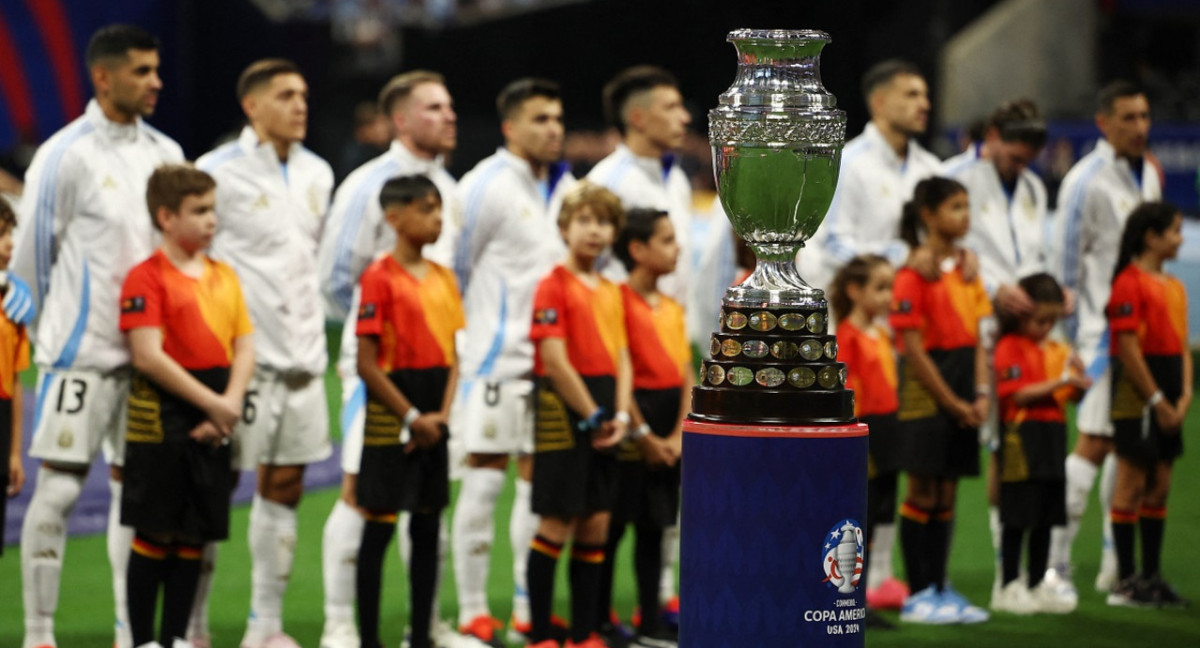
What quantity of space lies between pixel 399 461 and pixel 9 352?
1160mm

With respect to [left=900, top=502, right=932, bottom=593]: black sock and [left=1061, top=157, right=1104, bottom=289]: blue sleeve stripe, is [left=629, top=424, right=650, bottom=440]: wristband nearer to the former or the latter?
[left=900, top=502, right=932, bottom=593]: black sock

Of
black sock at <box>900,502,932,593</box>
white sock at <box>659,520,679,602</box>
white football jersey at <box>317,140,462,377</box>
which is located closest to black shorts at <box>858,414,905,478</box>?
black sock at <box>900,502,932,593</box>

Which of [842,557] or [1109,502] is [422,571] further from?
[1109,502]

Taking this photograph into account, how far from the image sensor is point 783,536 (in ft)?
12.8

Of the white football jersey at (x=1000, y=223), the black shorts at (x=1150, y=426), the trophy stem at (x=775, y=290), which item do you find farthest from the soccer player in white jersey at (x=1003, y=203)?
the trophy stem at (x=775, y=290)

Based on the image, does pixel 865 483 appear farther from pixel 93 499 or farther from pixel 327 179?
pixel 93 499

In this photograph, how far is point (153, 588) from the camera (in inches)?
207

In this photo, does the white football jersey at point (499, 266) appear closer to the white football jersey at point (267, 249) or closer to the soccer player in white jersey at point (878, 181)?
the white football jersey at point (267, 249)

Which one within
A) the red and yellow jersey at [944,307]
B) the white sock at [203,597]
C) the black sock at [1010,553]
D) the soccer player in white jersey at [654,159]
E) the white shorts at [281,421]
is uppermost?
the soccer player in white jersey at [654,159]

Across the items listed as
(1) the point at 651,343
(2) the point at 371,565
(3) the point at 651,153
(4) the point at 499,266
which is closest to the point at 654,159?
(3) the point at 651,153

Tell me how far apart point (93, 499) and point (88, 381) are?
3629mm

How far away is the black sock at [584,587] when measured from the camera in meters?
5.80

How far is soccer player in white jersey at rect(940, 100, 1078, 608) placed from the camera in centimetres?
716

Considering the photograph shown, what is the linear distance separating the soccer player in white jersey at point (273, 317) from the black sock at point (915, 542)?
2.15 metres
